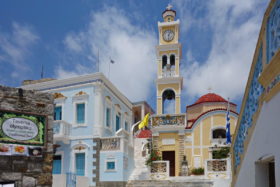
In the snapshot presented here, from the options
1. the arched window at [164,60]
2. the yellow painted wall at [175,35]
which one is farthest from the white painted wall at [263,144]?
the yellow painted wall at [175,35]

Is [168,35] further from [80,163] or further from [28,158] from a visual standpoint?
[28,158]

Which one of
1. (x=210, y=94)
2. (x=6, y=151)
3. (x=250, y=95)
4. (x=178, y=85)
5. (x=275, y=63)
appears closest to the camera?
(x=275, y=63)

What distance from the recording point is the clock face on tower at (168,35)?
2261 centimetres

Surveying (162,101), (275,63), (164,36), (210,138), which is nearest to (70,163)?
(162,101)

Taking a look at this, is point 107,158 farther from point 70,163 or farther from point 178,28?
point 178,28

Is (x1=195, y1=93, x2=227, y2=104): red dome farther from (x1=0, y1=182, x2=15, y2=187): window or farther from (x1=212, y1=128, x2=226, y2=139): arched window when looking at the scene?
(x1=0, y1=182, x2=15, y2=187): window

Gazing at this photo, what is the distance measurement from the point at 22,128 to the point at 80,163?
1307 centimetres

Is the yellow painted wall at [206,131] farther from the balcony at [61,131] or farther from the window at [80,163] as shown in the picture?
the balcony at [61,131]

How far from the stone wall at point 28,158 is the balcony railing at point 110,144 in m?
11.5

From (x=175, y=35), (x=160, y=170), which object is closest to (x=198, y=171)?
(x=160, y=170)

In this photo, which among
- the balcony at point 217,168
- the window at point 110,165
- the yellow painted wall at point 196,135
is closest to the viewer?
the balcony at point 217,168

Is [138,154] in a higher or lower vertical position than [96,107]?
lower

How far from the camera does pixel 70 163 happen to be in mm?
20406

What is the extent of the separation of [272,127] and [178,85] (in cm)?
1748
